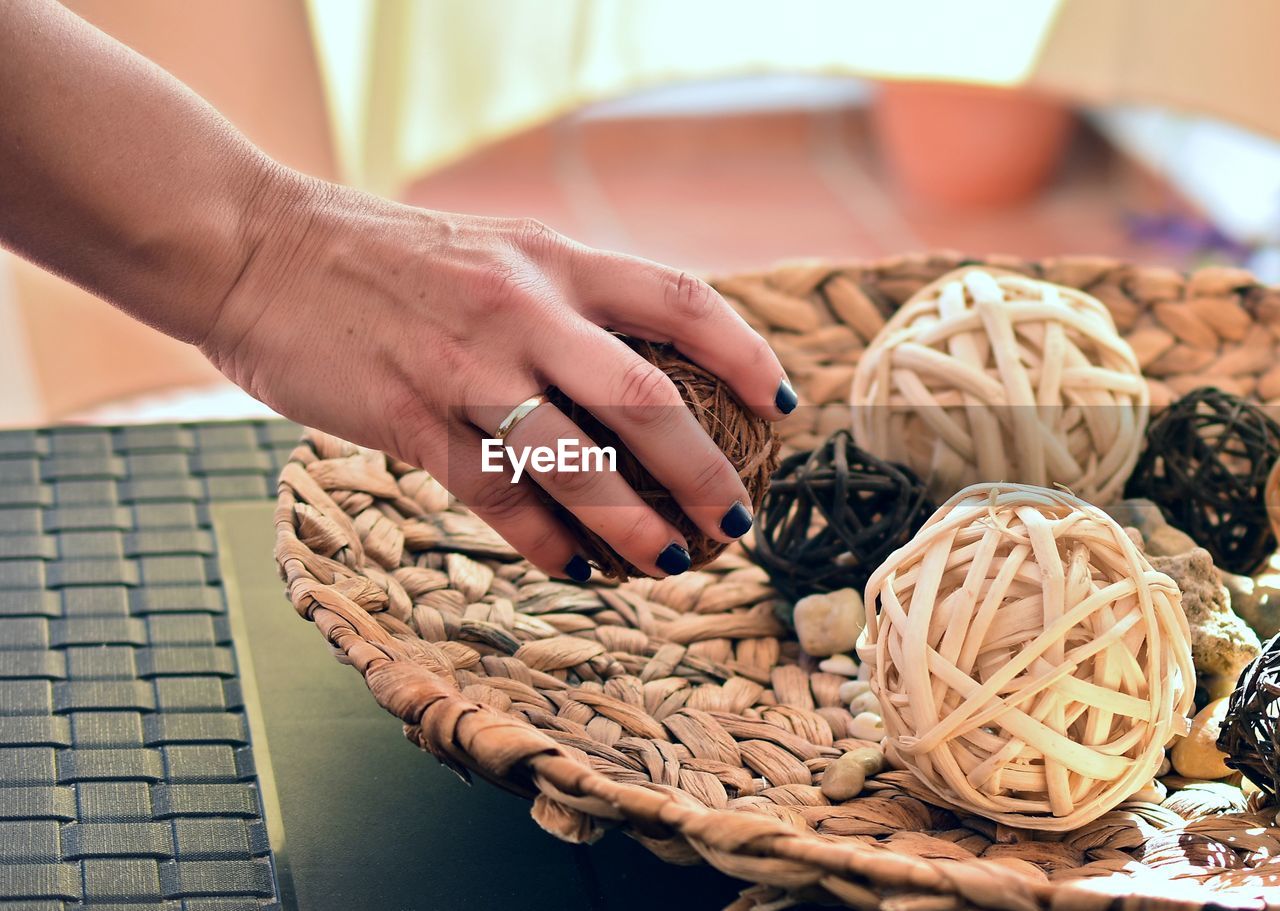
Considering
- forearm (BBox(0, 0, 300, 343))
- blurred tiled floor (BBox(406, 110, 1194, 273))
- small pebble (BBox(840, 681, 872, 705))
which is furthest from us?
blurred tiled floor (BBox(406, 110, 1194, 273))

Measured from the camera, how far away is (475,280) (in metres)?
0.60

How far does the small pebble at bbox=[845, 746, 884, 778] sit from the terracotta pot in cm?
221

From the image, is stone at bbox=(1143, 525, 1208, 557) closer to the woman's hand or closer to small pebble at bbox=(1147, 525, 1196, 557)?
small pebble at bbox=(1147, 525, 1196, 557)

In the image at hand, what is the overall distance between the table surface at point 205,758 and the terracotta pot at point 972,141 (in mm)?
2109

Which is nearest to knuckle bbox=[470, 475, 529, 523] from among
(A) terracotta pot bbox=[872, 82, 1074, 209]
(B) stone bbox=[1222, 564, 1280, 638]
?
(B) stone bbox=[1222, 564, 1280, 638]

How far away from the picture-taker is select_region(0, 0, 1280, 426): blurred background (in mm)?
1418

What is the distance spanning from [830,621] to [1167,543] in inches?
7.0

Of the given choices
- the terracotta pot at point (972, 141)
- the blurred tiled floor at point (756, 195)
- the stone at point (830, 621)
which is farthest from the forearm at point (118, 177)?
the terracotta pot at point (972, 141)

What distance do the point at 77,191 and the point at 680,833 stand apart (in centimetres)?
37

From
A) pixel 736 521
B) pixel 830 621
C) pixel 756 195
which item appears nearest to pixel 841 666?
pixel 830 621

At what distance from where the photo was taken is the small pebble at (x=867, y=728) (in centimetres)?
64

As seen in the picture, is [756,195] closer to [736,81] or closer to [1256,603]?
[736,81]

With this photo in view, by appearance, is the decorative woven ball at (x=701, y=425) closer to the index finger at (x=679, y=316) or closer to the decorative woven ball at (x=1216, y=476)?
the index finger at (x=679, y=316)

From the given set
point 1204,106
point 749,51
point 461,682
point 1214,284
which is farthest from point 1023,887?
point 749,51
